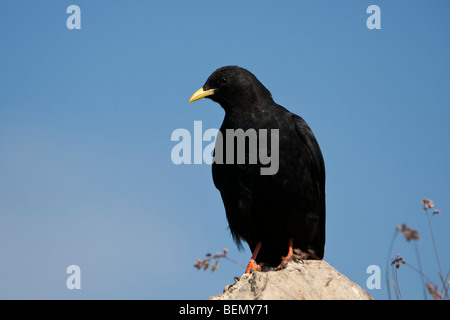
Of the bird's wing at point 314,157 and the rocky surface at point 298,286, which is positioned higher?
the bird's wing at point 314,157

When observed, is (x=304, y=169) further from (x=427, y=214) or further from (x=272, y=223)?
(x=427, y=214)

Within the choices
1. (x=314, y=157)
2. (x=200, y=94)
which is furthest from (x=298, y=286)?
(x=200, y=94)

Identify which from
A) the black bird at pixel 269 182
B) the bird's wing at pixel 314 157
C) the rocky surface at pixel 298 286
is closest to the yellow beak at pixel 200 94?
the black bird at pixel 269 182

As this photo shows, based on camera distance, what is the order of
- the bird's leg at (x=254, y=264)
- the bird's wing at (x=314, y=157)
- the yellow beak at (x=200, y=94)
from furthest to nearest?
the yellow beak at (x=200, y=94) < the bird's wing at (x=314, y=157) < the bird's leg at (x=254, y=264)

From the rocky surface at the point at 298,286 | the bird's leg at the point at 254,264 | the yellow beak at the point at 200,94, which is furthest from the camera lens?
the yellow beak at the point at 200,94

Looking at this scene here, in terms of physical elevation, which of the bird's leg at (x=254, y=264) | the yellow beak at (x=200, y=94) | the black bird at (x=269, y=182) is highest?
the yellow beak at (x=200, y=94)

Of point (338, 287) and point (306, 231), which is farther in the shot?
point (306, 231)

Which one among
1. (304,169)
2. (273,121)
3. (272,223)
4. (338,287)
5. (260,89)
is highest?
(260,89)

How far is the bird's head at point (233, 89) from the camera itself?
6.93 meters

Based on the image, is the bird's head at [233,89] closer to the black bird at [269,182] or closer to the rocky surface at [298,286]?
the black bird at [269,182]
